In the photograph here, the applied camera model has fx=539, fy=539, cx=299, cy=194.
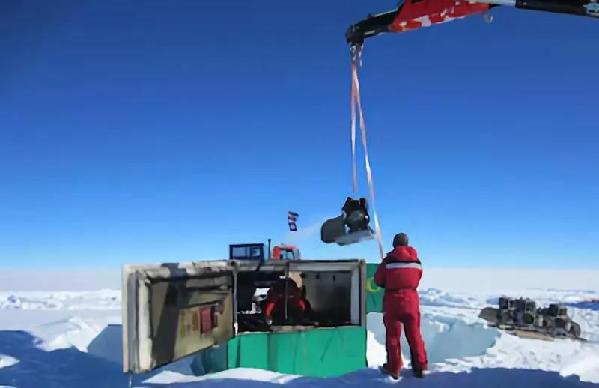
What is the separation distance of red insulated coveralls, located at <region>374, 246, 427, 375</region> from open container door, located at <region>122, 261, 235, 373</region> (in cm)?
196

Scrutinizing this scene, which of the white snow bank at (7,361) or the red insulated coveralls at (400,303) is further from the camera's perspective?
the white snow bank at (7,361)

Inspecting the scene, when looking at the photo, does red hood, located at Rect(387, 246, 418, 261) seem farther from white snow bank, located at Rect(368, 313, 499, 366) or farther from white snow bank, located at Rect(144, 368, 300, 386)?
white snow bank, located at Rect(368, 313, 499, 366)

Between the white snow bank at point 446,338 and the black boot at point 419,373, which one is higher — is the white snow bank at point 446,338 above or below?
below

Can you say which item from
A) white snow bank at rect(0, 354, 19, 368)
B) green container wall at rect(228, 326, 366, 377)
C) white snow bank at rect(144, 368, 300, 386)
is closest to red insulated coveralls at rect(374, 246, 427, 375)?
white snow bank at rect(144, 368, 300, 386)

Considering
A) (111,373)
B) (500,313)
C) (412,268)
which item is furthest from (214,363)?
(500,313)

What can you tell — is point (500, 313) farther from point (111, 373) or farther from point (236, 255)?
point (111, 373)

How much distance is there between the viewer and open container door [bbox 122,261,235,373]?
451 centimetres

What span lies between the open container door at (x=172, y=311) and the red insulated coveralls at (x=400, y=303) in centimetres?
196

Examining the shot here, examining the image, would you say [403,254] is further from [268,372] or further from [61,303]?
[61,303]

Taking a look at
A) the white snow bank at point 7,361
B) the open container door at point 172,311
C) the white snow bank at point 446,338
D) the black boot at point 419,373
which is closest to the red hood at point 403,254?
the black boot at point 419,373

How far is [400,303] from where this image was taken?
5.65m

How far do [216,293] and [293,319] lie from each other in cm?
290

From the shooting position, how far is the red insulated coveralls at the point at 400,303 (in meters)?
5.57

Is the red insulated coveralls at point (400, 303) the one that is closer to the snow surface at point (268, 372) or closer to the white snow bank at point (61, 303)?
the snow surface at point (268, 372)
